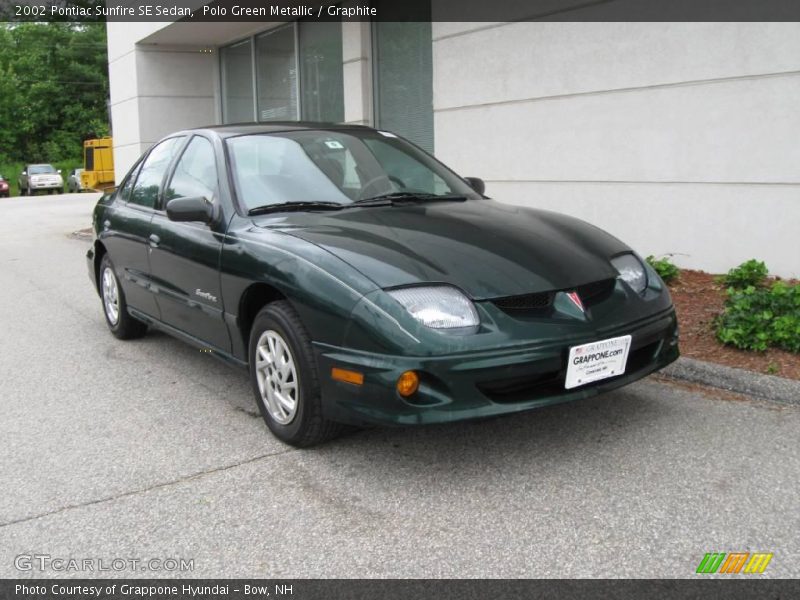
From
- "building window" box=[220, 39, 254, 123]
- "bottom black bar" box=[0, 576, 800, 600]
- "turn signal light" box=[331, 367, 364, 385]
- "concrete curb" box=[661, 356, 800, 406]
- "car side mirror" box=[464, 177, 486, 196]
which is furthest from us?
"building window" box=[220, 39, 254, 123]

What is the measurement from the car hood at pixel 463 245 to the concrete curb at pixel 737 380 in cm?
106

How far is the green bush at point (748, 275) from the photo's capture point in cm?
606

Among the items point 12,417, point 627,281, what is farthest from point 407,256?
point 12,417

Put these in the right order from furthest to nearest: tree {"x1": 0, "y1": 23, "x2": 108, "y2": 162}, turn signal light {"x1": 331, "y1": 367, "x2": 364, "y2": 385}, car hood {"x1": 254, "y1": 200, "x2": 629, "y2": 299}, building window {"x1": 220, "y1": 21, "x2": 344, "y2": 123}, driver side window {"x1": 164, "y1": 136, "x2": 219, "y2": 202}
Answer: tree {"x1": 0, "y1": 23, "x2": 108, "y2": 162} → building window {"x1": 220, "y1": 21, "x2": 344, "y2": 123} → driver side window {"x1": 164, "y1": 136, "x2": 219, "y2": 202} → car hood {"x1": 254, "y1": 200, "x2": 629, "y2": 299} → turn signal light {"x1": 331, "y1": 367, "x2": 364, "y2": 385}

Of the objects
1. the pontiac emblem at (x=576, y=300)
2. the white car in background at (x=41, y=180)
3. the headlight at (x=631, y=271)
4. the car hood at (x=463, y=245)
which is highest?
the white car in background at (x=41, y=180)

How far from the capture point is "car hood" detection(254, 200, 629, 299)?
3504 mm

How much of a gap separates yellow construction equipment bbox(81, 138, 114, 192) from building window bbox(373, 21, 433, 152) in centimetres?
1328

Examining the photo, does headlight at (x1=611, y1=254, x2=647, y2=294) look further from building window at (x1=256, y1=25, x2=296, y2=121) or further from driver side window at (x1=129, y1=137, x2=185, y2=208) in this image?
building window at (x1=256, y1=25, x2=296, y2=121)

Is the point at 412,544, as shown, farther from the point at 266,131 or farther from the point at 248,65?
the point at 248,65

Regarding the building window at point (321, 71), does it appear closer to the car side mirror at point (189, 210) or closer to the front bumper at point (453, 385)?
the car side mirror at point (189, 210)

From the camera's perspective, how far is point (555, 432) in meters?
4.00

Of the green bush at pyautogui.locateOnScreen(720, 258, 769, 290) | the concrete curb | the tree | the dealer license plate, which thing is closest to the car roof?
the dealer license plate

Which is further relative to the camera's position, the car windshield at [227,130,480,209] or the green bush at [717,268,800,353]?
the green bush at [717,268,800,353]

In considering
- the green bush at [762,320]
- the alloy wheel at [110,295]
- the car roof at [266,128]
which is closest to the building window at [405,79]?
the alloy wheel at [110,295]
